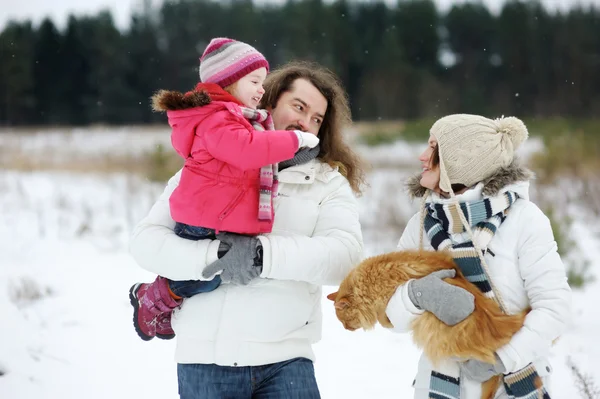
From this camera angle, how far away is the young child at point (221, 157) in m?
2.05

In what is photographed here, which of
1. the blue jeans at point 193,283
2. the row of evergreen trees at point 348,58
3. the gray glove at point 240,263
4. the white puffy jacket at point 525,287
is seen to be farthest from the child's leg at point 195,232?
the row of evergreen trees at point 348,58

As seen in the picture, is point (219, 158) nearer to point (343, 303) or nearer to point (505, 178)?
point (343, 303)

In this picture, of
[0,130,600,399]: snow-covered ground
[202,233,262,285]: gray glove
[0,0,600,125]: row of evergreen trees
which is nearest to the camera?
[202,233,262,285]: gray glove

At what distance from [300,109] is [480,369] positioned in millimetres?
1266

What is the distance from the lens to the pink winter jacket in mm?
2033

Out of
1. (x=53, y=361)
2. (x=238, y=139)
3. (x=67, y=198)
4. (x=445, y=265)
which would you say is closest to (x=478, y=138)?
(x=445, y=265)

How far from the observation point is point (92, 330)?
497 centimetres

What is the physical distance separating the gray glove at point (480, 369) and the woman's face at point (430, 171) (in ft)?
2.08

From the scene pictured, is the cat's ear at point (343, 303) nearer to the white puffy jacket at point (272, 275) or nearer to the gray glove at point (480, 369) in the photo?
the white puffy jacket at point (272, 275)

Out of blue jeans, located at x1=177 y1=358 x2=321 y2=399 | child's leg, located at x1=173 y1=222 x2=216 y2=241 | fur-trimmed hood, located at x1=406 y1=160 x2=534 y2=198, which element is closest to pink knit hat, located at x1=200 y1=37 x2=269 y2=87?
child's leg, located at x1=173 y1=222 x2=216 y2=241

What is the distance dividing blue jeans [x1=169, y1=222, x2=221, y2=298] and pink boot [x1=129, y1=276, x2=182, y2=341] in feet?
0.15

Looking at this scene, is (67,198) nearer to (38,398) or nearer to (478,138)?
(38,398)

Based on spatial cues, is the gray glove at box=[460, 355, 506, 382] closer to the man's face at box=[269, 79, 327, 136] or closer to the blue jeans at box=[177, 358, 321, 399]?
the blue jeans at box=[177, 358, 321, 399]

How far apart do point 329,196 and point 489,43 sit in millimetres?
12842
